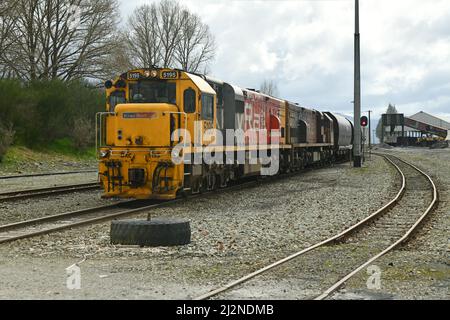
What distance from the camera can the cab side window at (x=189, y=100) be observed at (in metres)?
16.2

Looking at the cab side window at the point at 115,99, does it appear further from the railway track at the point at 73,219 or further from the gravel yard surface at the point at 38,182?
the gravel yard surface at the point at 38,182

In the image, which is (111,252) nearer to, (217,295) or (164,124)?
(217,295)

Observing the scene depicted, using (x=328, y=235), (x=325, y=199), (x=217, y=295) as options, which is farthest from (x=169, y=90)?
(x=217, y=295)

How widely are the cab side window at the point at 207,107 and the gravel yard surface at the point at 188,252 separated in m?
2.17

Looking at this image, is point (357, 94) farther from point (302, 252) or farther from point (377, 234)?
point (302, 252)

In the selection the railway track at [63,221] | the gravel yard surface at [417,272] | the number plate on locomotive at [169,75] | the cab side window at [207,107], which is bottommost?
the gravel yard surface at [417,272]

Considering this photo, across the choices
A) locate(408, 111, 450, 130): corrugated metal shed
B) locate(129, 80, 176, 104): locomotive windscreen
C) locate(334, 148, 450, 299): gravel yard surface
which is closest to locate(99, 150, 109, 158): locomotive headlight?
locate(129, 80, 176, 104): locomotive windscreen

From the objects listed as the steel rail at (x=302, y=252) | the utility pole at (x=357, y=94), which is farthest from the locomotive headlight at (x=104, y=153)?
the utility pole at (x=357, y=94)

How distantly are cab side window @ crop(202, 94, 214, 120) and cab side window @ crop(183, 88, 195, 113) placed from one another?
17.5 inches

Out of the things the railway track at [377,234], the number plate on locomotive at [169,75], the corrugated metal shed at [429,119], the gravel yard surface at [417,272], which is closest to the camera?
the gravel yard surface at [417,272]

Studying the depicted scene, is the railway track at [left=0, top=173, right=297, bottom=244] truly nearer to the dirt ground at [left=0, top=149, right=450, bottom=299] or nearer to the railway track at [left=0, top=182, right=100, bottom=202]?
the dirt ground at [left=0, top=149, right=450, bottom=299]

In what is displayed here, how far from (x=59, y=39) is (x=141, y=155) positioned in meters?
32.4

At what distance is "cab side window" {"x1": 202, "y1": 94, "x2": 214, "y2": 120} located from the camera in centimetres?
1673

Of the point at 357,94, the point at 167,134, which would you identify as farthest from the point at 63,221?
the point at 357,94
